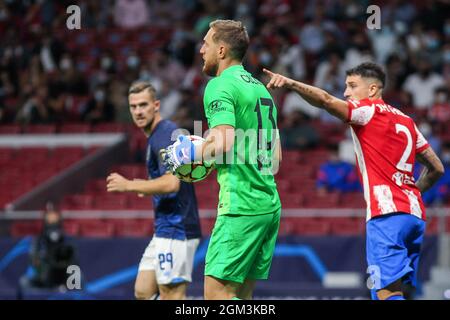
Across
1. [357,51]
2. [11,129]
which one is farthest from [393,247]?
[11,129]

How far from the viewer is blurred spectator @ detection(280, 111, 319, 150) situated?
665 inches

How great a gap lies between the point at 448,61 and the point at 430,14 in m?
1.43

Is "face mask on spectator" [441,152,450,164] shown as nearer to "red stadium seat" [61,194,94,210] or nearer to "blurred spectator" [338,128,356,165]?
"blurred spectator" [338,128,356,165]

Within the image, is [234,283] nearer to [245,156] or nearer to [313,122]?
[245,156]

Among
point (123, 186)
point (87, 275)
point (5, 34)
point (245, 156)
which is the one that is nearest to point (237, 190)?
point (245, 156)

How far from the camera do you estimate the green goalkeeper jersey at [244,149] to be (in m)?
6.38

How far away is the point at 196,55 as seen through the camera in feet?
64.0

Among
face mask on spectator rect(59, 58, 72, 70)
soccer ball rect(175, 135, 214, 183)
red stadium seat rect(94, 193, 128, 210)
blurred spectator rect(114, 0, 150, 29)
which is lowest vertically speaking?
red stadium seat rect(94, 193, 128, 210)

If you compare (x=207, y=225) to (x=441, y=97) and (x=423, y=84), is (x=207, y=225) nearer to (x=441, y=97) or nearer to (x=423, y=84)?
(x=441, y=97)

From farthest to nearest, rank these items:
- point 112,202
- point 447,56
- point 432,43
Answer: point 432,43 < point 447,56 < point 112,202

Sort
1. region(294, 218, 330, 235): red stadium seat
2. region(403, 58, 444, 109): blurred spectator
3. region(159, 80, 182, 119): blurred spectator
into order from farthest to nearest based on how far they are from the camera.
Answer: region(159, 80, 182, 119): blurred spectator < region(403, 58, 444, 109): blurred spectator < region(294, 218, 330, 235): red stadium seat

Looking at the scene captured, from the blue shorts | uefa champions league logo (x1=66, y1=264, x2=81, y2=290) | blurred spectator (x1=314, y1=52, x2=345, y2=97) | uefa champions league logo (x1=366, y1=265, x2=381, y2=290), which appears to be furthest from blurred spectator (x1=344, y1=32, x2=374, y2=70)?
uefa champions league logo (x1=366, y1=265, x2=381, y2=290)

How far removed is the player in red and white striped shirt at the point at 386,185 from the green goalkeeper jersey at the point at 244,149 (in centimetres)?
63

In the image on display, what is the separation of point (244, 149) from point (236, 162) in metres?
0.10
